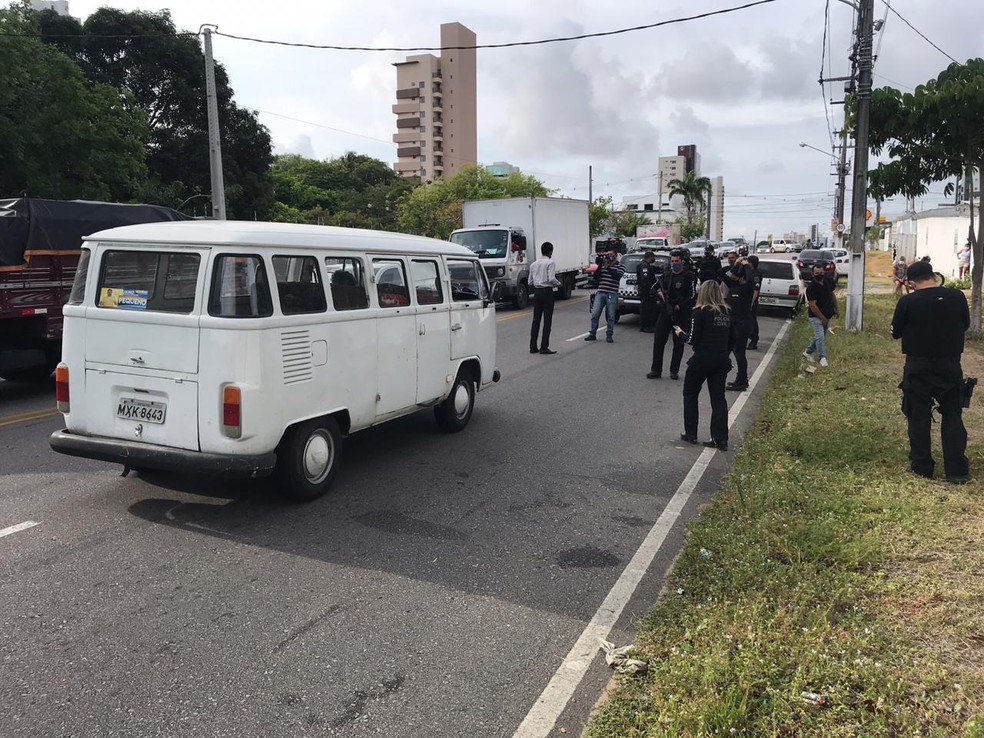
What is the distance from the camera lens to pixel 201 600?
4.19 metres

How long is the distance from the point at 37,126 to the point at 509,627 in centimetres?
1982

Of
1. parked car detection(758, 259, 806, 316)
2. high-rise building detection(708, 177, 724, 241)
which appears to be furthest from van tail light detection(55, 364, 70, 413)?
high-rise building detection(708, 177, 724, 241)

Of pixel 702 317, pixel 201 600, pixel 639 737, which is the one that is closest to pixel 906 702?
pixel 639 737

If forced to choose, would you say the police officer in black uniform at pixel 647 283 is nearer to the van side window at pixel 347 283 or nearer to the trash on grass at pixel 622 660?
the van side window at pixel 347 283

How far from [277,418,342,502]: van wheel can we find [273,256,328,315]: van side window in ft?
2.82

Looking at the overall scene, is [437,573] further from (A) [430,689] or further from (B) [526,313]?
(B) [526,313]

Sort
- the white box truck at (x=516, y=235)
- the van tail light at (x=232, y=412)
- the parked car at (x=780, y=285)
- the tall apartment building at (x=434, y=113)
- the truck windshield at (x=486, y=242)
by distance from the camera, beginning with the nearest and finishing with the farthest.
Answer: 1. the van tail light at (x=232, y=412)
2. the parked car at (x=780, y=285)
3. the white box truck at (x=516, y=235)
4. the truck windshield at (x=486, y=242)
5. the tall apartment building at (x=434, y=113)

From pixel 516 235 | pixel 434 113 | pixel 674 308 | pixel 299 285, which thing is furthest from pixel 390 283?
pixel 434 113

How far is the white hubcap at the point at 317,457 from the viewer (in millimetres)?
5676

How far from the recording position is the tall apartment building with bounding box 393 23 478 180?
10456 cm

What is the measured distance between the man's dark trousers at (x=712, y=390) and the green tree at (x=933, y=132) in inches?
353

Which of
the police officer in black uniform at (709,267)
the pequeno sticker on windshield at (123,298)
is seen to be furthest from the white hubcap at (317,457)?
the police officer in black uniform at (709,267)

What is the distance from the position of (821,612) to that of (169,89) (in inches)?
1653

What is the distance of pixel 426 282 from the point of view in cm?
721
